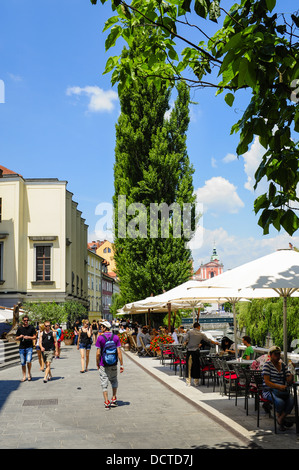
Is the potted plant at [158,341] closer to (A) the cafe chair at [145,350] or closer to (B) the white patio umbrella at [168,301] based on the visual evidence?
(A) the cafe chair at [145,350]

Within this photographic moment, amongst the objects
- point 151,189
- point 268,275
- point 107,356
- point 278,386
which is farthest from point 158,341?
point 278,386

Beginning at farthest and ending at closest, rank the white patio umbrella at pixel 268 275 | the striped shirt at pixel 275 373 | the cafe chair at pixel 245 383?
the cafe chair at pixel 245 383, the white patio umbrella at pixel 268 275, the striped shirt at pixel 275 373

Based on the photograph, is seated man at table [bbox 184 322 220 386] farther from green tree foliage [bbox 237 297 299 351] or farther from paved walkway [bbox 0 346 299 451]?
green tree foliage [bbox 237 297 299 351]

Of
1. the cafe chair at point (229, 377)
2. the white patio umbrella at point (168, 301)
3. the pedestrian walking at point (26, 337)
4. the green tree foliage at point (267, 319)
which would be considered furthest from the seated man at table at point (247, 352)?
the green tree foliage at point (267, 319)

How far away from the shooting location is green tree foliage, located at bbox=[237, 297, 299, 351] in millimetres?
25953

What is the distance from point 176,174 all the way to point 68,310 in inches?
577

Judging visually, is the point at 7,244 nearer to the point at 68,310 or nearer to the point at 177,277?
the point at 68,310

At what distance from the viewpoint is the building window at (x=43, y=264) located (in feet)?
161

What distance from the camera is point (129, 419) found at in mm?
10742

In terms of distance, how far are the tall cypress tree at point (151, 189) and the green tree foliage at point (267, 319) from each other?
707 centimetres

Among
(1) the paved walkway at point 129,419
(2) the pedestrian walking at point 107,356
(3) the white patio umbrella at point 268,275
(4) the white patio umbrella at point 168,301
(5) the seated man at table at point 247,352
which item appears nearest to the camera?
(1) the paved walkway at point 129,419

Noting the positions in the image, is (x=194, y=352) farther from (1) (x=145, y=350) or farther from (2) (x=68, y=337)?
(2) (x=68, y=337)

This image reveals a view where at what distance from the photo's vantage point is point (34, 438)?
29.2ft

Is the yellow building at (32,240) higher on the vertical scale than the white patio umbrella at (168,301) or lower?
higher
